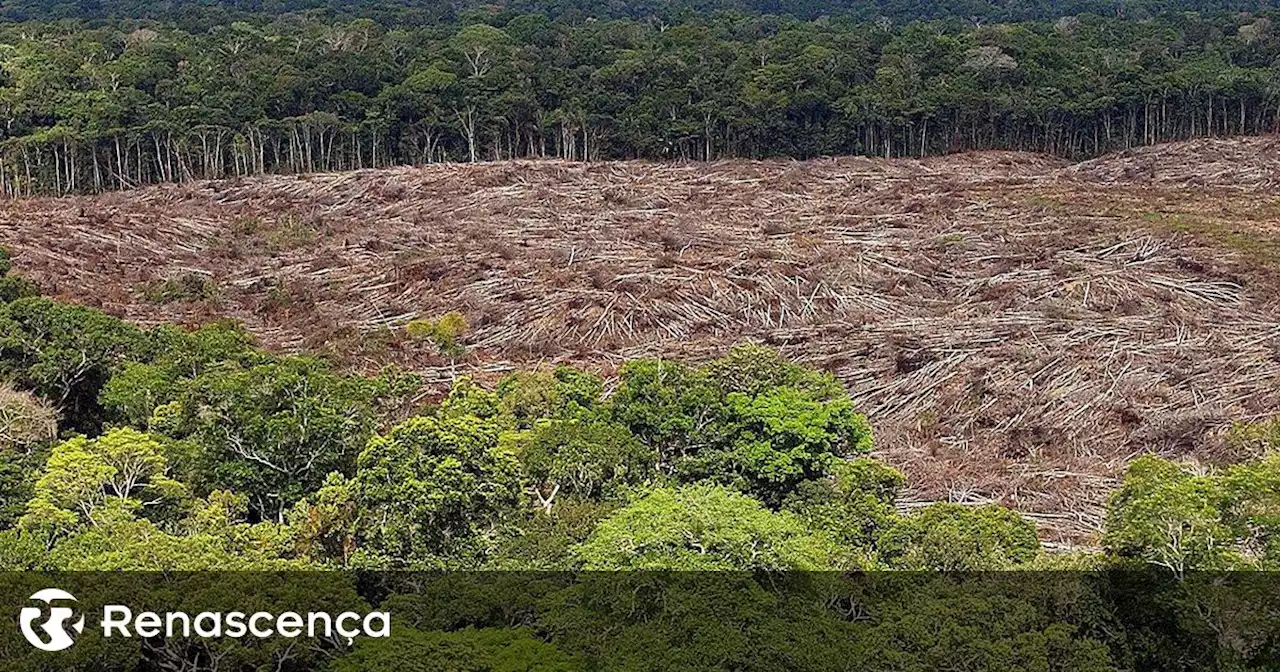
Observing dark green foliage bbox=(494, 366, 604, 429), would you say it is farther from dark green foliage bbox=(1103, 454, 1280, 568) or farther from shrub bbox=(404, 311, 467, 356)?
shrub bbox=(404, 311, 467, 356)

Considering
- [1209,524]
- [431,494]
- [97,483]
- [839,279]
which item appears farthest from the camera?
[839,279]

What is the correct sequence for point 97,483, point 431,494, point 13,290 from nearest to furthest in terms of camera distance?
point 431,494, point 97,483, point 13,290

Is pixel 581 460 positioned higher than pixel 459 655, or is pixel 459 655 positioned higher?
pixel 459 655

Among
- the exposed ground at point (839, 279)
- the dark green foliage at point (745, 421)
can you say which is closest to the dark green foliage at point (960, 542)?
the dark green foliage at point (745, 421)

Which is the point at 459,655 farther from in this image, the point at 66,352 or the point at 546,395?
the point at 66,352

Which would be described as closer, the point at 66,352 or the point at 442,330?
the point at 66,352

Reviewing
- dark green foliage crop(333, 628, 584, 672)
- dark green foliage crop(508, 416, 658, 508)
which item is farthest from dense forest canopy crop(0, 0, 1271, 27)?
dark green foliage crop(333, 628, 584, 672)

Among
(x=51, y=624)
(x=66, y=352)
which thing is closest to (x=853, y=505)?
(x=51, y=624)

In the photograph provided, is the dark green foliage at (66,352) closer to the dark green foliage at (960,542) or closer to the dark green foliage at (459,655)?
the dark green foliage at (459,655)
